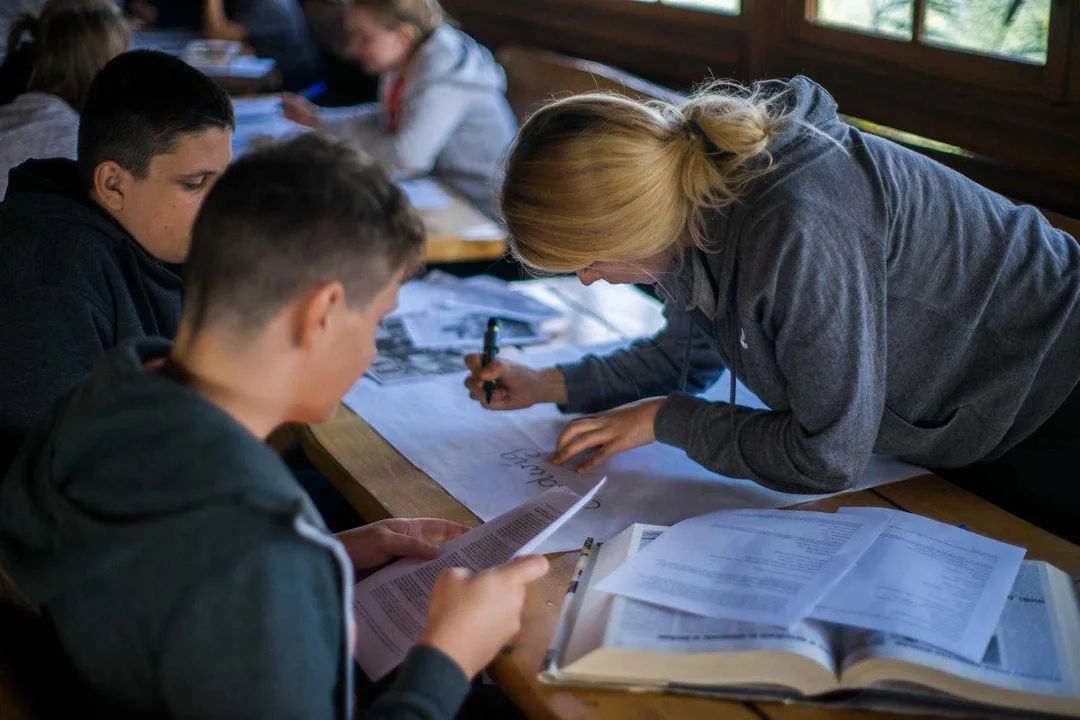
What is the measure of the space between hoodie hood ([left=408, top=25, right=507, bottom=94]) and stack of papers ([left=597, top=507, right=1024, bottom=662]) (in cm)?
227

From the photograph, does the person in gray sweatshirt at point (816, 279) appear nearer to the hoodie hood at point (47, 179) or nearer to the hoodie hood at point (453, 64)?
the hoodie hood at point (47, 179)

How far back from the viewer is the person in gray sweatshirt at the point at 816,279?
1381mm

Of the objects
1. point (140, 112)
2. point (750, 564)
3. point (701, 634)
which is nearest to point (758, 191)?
point (750, 564)

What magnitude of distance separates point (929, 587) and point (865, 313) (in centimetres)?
39

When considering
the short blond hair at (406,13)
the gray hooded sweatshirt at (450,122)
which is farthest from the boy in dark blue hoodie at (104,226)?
the short blond hair at (406,13)

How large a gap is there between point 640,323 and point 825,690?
4.26ft

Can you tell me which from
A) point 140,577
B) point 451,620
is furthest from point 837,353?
point 140,577

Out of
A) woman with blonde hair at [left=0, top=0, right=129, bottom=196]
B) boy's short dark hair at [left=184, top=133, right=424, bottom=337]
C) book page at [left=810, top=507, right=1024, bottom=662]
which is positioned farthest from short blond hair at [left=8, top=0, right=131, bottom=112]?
book page at [left=810, top=507, right=1024, bottom=662]

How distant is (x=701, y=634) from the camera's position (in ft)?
3.46

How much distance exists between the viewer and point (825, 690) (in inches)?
40.4

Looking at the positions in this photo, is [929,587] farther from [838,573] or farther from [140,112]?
[140,112]

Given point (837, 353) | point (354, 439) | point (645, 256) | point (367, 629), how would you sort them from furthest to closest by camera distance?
point (354, 439) < point (645, 256) < point (837, 353) < point (367, 629)

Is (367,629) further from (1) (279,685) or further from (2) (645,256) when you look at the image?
(2) (645,256)

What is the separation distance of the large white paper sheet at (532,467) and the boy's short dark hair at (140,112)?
0.49 metres
